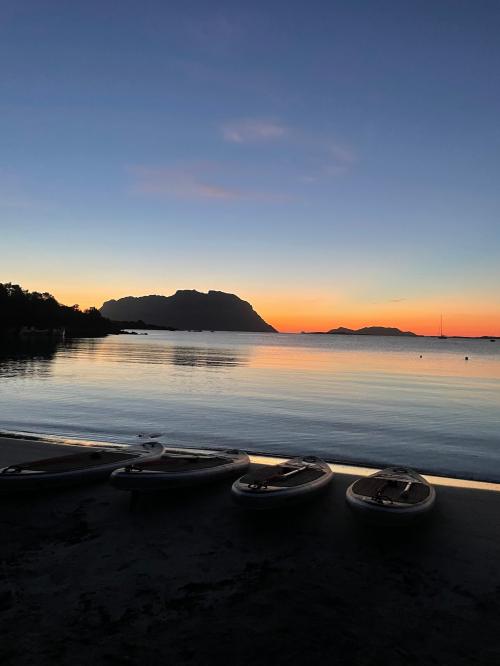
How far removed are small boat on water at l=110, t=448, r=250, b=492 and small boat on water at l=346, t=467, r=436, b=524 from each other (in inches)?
123

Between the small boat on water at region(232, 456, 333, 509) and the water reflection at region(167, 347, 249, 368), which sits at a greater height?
the small boat on water at region(232, 456, 333, 509)

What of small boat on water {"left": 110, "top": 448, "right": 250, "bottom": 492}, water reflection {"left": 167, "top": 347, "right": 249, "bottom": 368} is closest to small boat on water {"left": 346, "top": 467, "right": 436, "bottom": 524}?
small boat on water {"left": 110, "top": 448, "right": 250, "bottom": 492}

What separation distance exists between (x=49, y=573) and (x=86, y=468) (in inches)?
157

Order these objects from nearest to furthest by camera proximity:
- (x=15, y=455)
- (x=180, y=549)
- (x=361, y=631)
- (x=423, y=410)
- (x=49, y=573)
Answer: (x=361, y=631) < (x=49, y=573) < (x=180, y=549) < (x=15, y=455) < (x=423, y=410)

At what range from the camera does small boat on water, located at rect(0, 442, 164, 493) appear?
9.92 m

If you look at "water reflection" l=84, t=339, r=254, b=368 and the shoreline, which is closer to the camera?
the shoreline

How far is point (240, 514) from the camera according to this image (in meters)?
9.62

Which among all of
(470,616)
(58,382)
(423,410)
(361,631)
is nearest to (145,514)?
(361,631)

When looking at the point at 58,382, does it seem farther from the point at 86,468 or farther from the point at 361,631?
the point at 361,631

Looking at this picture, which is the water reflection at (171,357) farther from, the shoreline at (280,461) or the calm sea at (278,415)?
the shoreline at (280,461)

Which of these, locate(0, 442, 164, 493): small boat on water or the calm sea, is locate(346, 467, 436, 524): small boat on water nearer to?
locate(0, 442, 164, 493): small boat on water

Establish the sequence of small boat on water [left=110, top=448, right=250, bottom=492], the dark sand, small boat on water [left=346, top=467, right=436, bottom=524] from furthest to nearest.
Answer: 1. small boat on water [left=110, top=448, right=250, bottom=492]
2. small boat on water [left=346, top=467, right=436, bottom=524]
3. the dark sand

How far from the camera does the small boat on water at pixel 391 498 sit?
848cm

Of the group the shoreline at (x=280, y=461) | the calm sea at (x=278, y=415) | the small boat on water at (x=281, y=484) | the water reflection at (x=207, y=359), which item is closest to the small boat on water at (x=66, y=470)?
the shoreline at (x=280, y=461)
